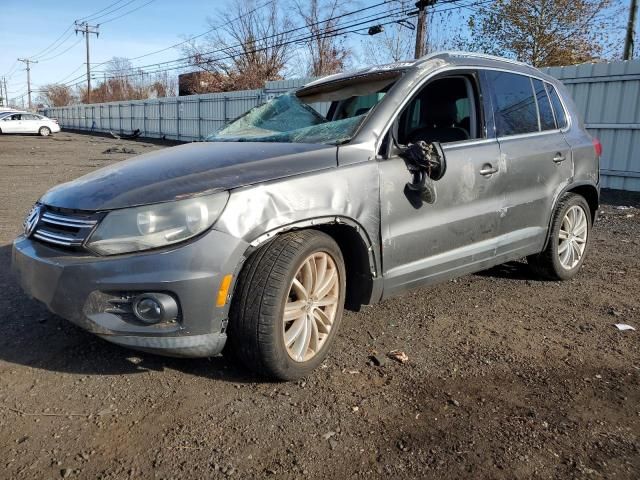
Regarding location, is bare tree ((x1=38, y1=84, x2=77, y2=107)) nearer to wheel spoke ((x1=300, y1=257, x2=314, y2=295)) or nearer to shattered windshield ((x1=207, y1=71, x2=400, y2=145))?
shattered windshield ((x1=207, y1=71, x2=400, y2=145))

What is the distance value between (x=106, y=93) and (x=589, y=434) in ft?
259

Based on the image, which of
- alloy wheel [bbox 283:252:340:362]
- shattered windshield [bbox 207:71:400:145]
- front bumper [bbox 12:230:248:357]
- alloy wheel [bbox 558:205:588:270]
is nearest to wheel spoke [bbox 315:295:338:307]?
alloy wheel [bbox 283:252:340:362]

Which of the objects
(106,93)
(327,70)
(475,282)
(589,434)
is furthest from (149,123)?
(106,93)

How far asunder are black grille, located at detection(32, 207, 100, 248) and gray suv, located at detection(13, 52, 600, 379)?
10 millimetres

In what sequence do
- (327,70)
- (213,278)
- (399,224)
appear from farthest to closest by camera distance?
(327,70) < (399,224) < (213,278)

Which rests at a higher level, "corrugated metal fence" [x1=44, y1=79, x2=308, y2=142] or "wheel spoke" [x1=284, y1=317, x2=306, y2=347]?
"corrugated metal fence" [x1=44, y1=79, x2=308, y2=142]

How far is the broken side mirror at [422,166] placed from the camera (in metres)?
3.15

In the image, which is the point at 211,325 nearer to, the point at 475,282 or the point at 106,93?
the point at 475,282

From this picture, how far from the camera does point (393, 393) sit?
2814mm

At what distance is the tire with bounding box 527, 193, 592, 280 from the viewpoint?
4.48m

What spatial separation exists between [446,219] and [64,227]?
2253 mm

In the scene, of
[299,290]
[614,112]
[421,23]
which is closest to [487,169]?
[299,290]

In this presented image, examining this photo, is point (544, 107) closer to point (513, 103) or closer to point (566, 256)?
point (513, 103)

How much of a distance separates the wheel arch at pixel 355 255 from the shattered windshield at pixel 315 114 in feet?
1.68
